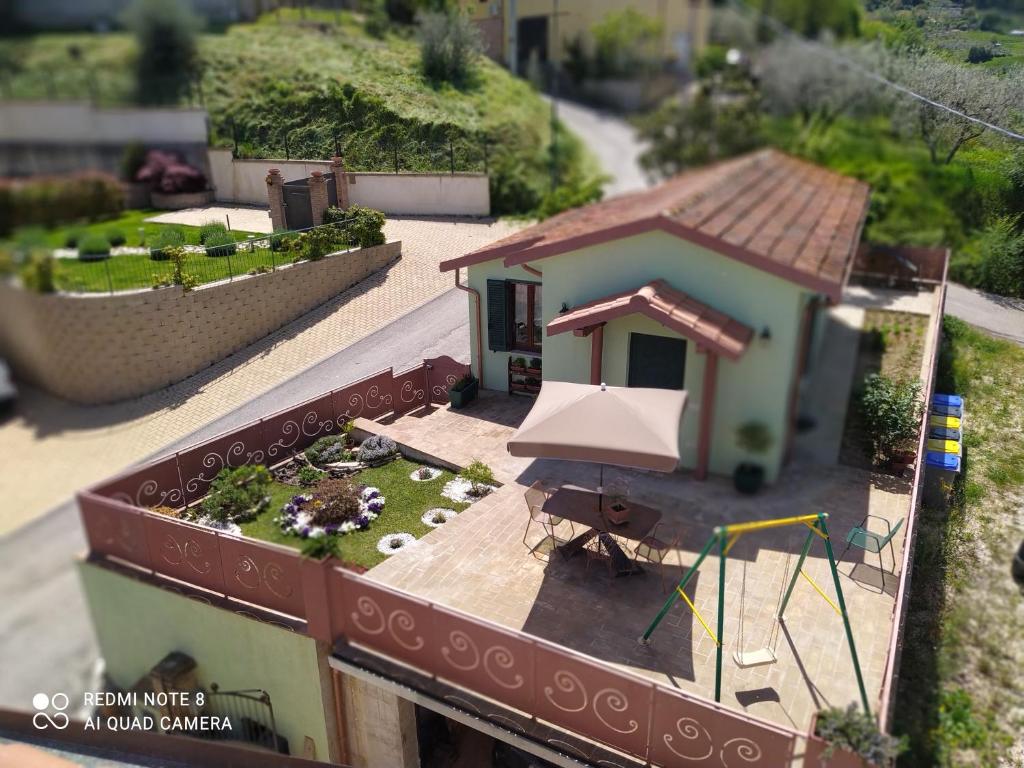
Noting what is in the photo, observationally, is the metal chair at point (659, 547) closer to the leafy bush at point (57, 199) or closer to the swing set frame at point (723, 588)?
the swing set frame at point (723, 588)

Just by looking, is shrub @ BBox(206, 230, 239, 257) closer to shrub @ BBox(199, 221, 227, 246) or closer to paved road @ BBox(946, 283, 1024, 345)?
shrub @ BBox(199, 221, 227, 246)

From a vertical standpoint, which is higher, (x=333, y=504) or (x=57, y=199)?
(x=57, y=199)

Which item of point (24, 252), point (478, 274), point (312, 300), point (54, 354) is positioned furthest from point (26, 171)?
point (478, 274)

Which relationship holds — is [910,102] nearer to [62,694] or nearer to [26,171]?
[26,171]

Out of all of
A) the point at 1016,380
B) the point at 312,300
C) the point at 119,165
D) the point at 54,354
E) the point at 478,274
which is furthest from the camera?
the point at 1016,380

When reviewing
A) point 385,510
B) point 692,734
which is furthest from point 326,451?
point 692,734

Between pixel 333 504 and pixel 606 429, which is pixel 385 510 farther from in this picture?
pixel 606 429

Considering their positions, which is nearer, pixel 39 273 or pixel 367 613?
pixel 39 273

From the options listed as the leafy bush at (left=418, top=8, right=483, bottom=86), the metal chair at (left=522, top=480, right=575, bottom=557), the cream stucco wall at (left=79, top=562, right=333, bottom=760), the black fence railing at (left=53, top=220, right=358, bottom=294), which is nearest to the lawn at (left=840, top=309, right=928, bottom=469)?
the metal chair at (left=522, top=480, right=575, bottom=557)
